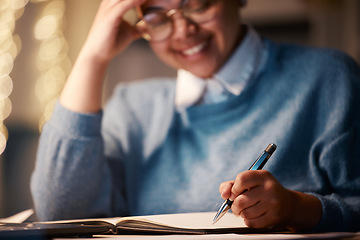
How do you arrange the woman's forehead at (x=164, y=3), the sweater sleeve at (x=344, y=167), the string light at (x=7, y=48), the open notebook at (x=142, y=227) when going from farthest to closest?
the string light at (x=7, y=48)
the woman's forehead at (x=164, y=3)
the sweater sleeve at (x=344, y=167)
the open notebook at (x=142, y=227)

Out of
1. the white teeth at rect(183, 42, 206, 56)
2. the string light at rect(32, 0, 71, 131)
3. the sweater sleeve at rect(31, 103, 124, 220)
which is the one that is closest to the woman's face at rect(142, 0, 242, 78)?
the white teeth at rect(183, 42, 206, 56)

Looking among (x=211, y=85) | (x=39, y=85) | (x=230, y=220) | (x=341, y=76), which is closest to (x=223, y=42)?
(x=211, y=85)

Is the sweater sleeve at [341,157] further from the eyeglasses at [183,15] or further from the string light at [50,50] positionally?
the string light at [50,50]

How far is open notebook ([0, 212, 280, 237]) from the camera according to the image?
451 mm

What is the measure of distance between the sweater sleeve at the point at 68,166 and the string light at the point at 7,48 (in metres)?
1.02

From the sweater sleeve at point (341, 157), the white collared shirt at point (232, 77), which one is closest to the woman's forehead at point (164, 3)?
the white collared shirt at point (232, 77)

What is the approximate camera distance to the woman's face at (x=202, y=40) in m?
0.71

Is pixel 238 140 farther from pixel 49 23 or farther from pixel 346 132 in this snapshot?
pixel 49 23

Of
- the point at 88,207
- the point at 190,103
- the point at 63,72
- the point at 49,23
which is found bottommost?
the point at 88,207

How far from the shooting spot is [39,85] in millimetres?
1880

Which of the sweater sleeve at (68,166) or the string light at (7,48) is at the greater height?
the string light at (7,48)

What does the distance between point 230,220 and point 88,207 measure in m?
0.33

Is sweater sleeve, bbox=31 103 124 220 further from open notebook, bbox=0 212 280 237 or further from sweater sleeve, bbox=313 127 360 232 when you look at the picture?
sweater sleeve, bbox=313 127 360 232

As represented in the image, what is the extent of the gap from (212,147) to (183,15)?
22 centimetres
